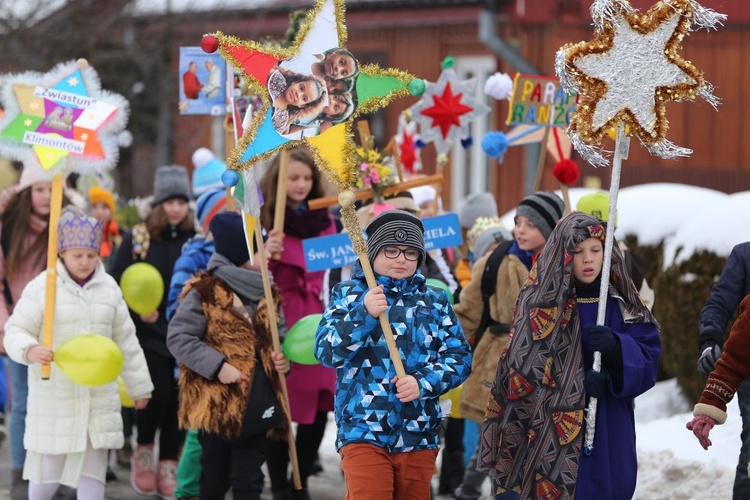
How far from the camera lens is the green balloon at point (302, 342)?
645 centimetres

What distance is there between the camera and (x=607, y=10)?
5203 millimetres

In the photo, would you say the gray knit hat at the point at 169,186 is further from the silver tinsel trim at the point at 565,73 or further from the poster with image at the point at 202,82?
the silver tinsel trim at the point at 565,73

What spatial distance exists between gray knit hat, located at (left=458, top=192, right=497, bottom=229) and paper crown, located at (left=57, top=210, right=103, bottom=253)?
3.51 m

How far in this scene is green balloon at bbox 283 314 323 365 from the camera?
254 inches

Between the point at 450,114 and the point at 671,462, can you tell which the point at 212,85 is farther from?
the point at 671,462

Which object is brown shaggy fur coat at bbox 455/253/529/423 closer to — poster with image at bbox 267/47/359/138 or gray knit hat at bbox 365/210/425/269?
gray knit hat at bbox 365/210/425/269

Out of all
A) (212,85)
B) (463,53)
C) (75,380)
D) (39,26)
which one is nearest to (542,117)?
(212,85)

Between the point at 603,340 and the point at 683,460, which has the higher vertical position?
the point at 603,340

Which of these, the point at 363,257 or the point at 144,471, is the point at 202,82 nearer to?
the point at 144,471

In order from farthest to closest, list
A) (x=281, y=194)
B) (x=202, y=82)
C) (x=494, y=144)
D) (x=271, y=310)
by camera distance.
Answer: (x=202, y=82), (x=494, y=144), (x=281, y=194), (x=271, y=310)

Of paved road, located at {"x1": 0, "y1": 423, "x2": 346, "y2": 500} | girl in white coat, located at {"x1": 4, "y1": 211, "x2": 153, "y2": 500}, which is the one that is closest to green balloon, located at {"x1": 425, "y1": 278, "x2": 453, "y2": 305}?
paved road, located at {"x1": 0, "y1": 423, "x2": 346, "y2": 500}

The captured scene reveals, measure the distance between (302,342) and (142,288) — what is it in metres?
1.48

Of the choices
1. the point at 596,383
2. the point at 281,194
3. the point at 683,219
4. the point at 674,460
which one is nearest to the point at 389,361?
the point at 596,383

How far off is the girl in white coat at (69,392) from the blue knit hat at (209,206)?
1.19 metres
